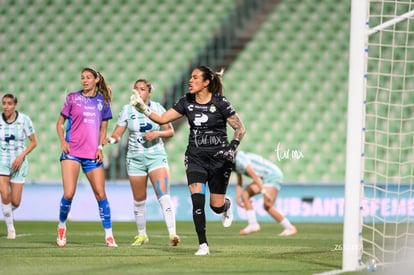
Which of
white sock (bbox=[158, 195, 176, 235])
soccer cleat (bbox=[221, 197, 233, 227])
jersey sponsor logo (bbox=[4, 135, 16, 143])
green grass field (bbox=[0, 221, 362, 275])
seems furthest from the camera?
jersey sponsor logo (bbox=[4, 135, 16, 143])

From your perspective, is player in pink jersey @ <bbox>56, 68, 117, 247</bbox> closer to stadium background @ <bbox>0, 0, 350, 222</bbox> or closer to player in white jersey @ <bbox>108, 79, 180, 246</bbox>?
player in white jersey @ <bbox>108, 79, 180, 246</bbox>

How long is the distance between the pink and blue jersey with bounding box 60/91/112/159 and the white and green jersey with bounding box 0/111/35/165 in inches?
88.2

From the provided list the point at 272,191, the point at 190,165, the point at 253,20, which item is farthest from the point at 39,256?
the point at 253,20

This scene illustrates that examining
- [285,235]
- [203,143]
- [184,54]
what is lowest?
[285,235]

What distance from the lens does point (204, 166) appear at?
9.41 metres

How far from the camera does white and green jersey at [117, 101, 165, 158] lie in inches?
443

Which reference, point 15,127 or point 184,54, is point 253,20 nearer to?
point 184,54

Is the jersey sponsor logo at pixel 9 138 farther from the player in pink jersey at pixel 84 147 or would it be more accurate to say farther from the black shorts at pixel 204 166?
the black shorts at pixel 204 166

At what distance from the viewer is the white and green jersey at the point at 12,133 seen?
12.7 m

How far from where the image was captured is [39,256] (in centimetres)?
914

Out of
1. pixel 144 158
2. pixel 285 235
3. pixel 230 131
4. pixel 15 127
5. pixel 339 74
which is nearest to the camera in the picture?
pixel 144 158

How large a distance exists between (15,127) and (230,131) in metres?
7.69

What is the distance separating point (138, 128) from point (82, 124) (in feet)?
3.20

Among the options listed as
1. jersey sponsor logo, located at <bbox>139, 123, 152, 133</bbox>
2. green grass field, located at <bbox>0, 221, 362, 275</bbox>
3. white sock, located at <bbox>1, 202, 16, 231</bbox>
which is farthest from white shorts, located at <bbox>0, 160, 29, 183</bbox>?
jersey sponsor logo, located at <bbox>139, 123, 152, 133</bbox>
